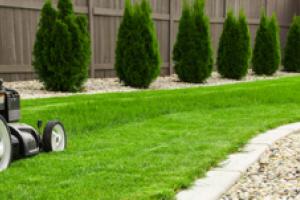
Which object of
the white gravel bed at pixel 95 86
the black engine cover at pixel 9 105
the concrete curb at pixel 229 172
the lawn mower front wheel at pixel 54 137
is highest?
the black engine cover at pixel 9 105

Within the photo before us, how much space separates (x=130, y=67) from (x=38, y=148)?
7.37 meters

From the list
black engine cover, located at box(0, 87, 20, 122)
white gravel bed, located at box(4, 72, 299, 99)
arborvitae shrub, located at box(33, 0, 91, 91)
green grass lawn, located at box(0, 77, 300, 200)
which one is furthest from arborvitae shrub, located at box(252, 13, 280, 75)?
Answer: black engine cover, located at box(0, 87, 20, 122)

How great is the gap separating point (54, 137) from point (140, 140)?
0.99 m

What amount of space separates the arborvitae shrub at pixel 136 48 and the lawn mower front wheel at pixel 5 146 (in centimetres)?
790

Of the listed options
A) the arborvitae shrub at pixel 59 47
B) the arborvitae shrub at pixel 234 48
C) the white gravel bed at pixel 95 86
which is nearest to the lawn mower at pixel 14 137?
the white gravel bed at pixel 95 86

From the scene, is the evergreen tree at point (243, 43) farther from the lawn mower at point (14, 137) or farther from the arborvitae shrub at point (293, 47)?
the lawn mower at point (14, 137)

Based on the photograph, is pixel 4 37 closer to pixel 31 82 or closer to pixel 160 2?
pixel 31 82

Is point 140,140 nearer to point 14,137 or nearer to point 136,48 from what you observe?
point 14,137

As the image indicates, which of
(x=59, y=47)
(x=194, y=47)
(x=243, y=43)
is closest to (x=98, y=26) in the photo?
(x=194, y=47)

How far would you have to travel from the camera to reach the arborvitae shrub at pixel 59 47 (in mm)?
10164

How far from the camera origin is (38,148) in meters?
4.58

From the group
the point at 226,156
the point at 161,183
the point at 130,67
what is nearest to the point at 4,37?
the point at 130,67

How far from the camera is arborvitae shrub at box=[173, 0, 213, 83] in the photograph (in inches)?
532

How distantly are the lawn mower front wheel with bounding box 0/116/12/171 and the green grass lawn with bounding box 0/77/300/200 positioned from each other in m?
0.07
